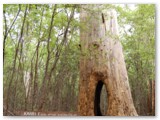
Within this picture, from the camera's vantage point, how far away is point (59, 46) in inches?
111

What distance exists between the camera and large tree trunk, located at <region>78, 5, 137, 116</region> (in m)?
2.79

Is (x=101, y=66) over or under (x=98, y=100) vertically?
over

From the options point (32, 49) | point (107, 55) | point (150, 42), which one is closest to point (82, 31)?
point (107, 55)

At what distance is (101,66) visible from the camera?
2854 millimetres

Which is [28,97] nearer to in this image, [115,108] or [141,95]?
[115,108]

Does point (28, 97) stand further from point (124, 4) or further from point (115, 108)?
point (124, 4)

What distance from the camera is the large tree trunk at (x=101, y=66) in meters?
2.79

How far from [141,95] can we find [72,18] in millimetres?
1158

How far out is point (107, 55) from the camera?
2.86 metres

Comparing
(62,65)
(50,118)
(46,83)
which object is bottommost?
(50,118)

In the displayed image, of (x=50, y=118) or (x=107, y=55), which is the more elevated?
(x=107, y=55)

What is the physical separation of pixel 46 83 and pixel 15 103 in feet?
1.35

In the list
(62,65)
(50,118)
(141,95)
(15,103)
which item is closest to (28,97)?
(15,103)

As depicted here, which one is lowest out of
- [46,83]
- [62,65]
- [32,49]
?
[46,83]
